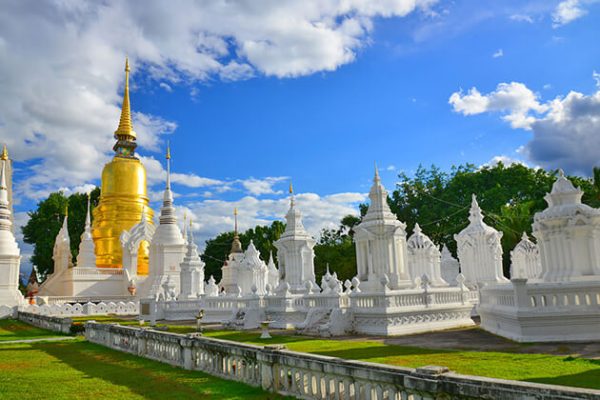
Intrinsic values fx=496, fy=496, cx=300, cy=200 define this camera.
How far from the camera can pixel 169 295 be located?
3161cm

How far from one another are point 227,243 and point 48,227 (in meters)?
23.5

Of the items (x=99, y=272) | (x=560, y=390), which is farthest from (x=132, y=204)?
(x=560, y=390)

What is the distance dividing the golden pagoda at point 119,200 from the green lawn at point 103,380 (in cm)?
3539

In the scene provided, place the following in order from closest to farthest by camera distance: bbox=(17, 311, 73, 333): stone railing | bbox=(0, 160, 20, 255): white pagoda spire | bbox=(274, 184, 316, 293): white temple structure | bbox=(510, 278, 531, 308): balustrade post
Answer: bbox=(510, 278, 531, 308): balustrade post, bbox=(17, 311, 73, 333): stone railing, bbox=(274, 184, 316, 293): white temple structure, bbox=(0, 160, 20, 255): white pagoda spire

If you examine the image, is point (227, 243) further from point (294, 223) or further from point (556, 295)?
point (556, 295)

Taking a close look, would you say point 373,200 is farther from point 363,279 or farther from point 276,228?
point 276,228

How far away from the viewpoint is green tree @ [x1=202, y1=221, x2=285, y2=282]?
68700 mm

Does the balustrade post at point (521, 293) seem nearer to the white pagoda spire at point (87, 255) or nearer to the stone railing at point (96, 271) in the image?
the stone railing at point (96, 271)

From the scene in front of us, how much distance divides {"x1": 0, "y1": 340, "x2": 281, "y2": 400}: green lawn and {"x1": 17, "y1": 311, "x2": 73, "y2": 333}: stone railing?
7.15m

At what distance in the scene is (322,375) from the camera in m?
7.39

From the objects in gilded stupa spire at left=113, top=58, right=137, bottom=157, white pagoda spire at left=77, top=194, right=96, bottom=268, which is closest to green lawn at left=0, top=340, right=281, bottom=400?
white pagoda spire at left=77, top=194, right=96, bottom=268

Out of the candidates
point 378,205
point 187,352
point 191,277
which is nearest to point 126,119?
point 191,277

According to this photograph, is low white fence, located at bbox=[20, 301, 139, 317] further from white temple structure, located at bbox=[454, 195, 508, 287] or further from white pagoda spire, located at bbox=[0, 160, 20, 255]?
white temple structure, located at bbox=[454, 195, 508, 287]

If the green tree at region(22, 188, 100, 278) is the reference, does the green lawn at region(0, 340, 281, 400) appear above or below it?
below
